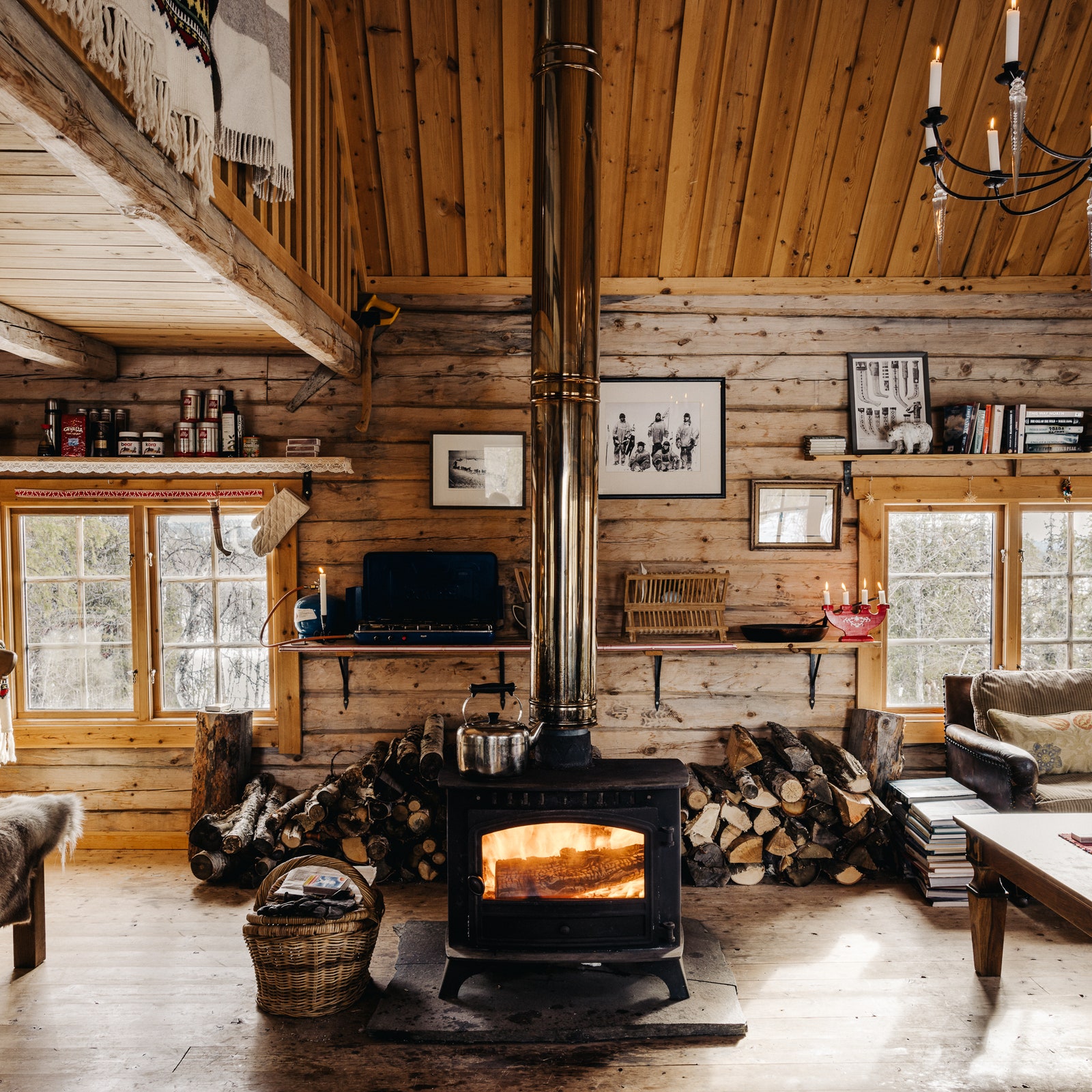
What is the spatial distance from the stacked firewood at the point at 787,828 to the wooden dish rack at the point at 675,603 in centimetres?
74

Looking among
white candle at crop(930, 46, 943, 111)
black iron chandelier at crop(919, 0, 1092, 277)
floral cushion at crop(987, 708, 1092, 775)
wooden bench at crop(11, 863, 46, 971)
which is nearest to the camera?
black iron chandelier at crop(919, 0, 1092, 277)

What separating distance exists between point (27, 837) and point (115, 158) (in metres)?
2.44

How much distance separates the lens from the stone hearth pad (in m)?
2.48

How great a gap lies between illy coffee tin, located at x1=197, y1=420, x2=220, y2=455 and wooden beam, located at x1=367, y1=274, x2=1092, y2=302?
1.07 metres

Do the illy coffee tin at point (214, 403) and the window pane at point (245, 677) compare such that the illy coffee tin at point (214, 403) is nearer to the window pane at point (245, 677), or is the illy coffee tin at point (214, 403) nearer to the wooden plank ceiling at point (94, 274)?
the wooden plank ceiling at point (94, 274)

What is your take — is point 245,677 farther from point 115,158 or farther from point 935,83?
point 935,83

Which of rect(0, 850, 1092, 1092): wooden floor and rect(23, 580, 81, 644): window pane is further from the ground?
rect(23, 580, 81, 644): window pane

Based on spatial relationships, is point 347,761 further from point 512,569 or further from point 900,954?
point 900,954

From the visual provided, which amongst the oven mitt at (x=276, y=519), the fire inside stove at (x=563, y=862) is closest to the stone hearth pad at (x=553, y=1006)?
the fire inside stove at (x=563, y=862)

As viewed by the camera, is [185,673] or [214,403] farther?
[185,673]

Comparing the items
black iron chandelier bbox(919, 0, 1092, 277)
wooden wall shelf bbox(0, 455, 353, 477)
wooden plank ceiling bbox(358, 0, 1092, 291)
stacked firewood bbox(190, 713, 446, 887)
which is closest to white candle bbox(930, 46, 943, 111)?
black iron chandelier bbox(919, 0, 1092, 277)

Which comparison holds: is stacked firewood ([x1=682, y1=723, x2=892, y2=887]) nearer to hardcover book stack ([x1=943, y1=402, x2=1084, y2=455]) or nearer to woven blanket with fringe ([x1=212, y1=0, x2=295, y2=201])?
hardcover book stack ([x1=943, y1=402, x2=1084, y2=455])

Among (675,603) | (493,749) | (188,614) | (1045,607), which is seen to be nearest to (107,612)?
(188,614)

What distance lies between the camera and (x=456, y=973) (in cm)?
269
